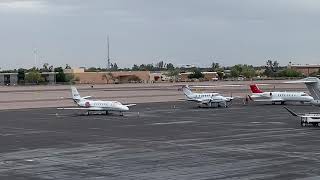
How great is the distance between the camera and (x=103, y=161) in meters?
34.2

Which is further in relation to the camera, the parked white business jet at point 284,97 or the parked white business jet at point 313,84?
the parked white business jet at point 284,97

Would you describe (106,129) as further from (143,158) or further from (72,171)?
(72,171)

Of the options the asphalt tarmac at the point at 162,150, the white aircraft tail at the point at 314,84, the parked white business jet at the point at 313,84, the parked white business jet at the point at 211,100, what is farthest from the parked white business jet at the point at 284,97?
the asphalt tarmac at the point at 162,150

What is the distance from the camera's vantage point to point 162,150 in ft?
129

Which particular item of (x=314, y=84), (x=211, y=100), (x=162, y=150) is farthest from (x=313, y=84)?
(x=211, y=100)

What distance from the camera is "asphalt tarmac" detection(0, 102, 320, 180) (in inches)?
1172

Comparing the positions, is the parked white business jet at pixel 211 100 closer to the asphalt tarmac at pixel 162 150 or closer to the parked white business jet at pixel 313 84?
the parked white business jet at pixel 313 84

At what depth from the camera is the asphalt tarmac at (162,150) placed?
97.7ft

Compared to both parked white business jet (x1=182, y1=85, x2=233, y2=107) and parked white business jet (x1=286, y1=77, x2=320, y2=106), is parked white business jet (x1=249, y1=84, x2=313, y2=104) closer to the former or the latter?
A: parked white business jet (x1=182, y1=85, x2=233, y2=107)

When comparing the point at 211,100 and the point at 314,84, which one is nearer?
the point at 314,84

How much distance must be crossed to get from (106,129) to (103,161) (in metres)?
22.7

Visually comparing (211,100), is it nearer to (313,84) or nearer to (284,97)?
(284,97)

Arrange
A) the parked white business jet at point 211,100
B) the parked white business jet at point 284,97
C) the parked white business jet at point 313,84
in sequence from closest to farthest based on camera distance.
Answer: the parked white business jet at point 313,84, the parked white business jet at point 211,100, the parked white business jet at point 284,97

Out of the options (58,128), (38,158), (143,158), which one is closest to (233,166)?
(143,158)
